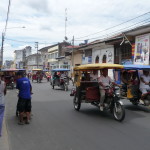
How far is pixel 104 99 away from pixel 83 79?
2.19m

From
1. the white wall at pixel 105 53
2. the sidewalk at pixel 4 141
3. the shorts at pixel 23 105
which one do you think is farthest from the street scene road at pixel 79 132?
the white wall at pixel 105 53

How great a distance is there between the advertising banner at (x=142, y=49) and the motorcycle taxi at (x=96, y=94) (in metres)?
12.0

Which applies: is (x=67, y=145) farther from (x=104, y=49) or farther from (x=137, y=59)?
(x=104, y=49)

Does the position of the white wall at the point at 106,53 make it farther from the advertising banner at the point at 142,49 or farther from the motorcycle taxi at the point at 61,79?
the motorcycle taxi at the point at 61,79

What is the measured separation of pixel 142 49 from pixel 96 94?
14305 mm

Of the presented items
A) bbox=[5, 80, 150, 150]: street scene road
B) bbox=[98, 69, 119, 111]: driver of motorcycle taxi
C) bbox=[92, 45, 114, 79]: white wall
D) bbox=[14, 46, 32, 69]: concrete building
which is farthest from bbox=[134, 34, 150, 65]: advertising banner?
bbox=[14, 46, 32, 69]: concrete building

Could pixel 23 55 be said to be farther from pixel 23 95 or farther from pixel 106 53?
pixel 23 95

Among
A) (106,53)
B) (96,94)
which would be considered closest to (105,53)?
(106,53)

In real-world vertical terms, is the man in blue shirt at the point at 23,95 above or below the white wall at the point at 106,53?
below

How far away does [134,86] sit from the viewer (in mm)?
9742

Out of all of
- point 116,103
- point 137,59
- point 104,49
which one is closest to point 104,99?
point 116,103

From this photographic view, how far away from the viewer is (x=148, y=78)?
9578mm

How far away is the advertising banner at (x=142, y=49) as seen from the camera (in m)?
20.6

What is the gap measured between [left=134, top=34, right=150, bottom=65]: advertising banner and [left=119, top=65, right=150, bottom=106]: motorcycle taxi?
11.0 metres
